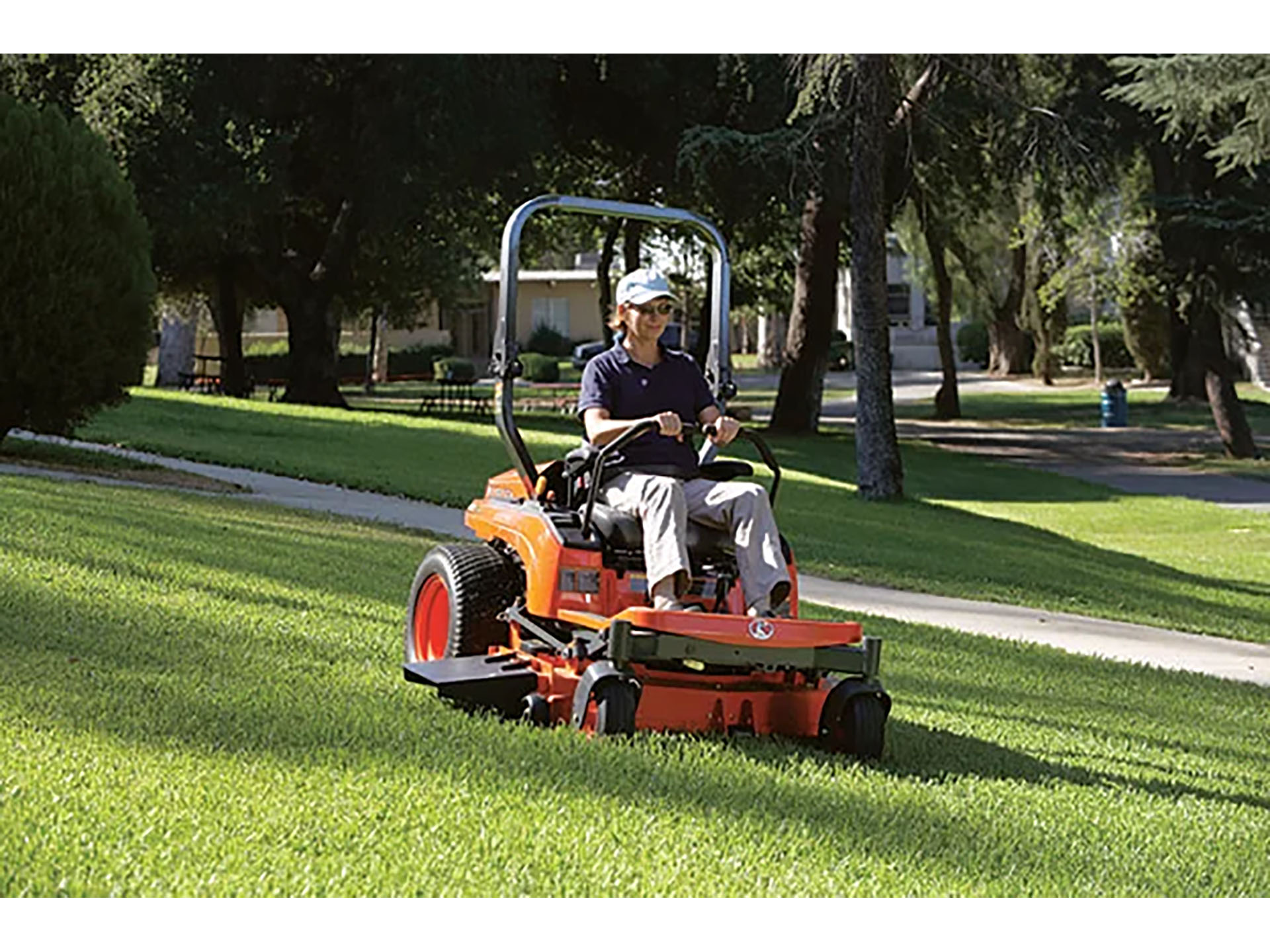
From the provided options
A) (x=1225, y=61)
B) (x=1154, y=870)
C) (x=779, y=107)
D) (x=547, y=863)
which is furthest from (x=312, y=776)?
(x=779, y=107)

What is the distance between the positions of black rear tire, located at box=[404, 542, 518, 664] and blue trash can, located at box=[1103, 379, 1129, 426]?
→ 35710mm

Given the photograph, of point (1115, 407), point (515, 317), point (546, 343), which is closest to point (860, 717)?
point (515, 317)

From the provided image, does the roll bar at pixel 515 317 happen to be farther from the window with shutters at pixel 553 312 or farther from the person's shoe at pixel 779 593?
the window with shutters at pixel 553 312

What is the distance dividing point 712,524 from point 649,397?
0.70 metres

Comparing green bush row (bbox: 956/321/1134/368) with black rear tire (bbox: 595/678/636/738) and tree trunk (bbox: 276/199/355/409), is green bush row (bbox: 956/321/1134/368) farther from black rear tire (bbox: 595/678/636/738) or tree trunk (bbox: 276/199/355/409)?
black rear tire (bbox: 595/678/636/738)

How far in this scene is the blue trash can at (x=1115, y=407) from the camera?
42.2 metres

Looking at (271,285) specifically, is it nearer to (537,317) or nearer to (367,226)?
(367,226)

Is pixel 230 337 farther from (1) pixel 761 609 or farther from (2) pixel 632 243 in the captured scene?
(1) pixel 761 609

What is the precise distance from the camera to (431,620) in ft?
28.3

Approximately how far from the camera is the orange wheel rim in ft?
28.0

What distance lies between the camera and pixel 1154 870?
6152mm

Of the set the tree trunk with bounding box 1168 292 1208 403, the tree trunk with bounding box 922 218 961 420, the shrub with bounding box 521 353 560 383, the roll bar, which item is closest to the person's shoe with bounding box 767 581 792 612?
the roll bar

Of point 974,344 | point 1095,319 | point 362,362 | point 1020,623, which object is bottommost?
point 1020,623

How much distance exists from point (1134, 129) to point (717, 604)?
29285mm
